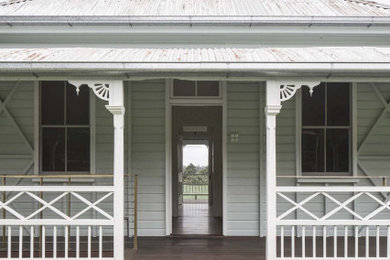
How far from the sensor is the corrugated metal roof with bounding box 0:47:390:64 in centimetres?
498

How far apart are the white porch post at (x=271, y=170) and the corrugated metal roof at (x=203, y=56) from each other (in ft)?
1.33

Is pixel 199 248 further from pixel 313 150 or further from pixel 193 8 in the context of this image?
pixel 193 8

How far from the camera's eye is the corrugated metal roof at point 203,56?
16.3 ft

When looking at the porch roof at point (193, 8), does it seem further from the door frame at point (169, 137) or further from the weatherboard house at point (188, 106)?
the door frame at point (169, 137)

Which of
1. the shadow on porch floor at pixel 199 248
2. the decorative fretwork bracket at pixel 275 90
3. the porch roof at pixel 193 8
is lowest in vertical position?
the shadow on porch floor at pixel 199 248

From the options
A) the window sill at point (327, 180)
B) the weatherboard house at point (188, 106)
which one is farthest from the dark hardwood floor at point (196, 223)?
the window sill at point (327, 180)

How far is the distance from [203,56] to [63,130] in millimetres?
3016

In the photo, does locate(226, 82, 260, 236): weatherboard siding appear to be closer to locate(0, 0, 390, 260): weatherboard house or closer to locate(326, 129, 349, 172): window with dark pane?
locate(0, 0, 390, 260): weatherboard house

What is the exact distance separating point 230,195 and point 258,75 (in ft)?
8.51

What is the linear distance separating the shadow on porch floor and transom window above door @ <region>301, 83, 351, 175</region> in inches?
62.7

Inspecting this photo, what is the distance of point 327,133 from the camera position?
7.01m

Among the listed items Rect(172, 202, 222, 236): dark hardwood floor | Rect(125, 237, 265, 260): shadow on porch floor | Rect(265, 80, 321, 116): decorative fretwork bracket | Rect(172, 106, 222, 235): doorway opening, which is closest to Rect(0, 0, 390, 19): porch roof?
Rect(172, 106, 222, 235): doorway opening

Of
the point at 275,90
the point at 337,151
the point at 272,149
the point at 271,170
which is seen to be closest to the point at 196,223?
the point at 337,151

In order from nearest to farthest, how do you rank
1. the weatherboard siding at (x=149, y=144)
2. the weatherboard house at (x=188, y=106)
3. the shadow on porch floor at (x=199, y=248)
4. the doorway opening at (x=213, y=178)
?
the shadow on porch floor at (x=199, y=248), the weatherboard house at (x=188, y=106), the weatherboard siding at (x=149, y=144), the doorway opening at (x=213, y=178)
